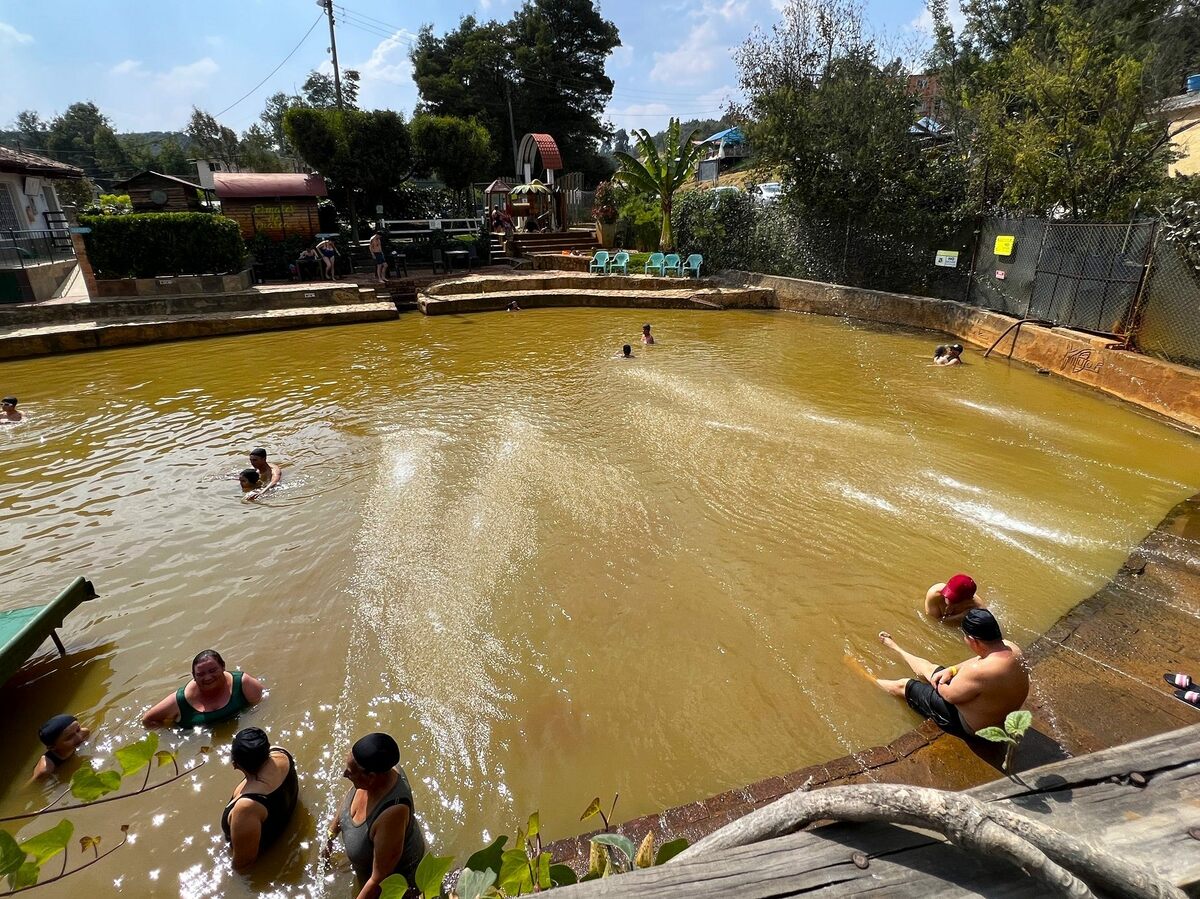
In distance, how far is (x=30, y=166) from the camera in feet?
71.3

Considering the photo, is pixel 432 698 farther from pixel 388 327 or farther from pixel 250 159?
pixel 250 159

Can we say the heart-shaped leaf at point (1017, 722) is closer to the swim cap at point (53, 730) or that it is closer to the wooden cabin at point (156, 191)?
the swim cap at point (53, 730)

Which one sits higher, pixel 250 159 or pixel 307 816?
pixel 250 159

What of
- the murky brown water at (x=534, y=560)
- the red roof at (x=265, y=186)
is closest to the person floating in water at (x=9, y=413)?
the murky brown water at (x=534, y=560)

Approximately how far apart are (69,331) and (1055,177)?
73.2ft

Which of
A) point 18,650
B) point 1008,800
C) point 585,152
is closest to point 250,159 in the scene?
point 585,152

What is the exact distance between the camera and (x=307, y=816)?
3.63 meters

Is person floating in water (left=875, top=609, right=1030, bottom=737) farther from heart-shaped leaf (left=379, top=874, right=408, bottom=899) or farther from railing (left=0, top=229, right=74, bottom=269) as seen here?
railing (left=0, top=229, right=74, bottom=269)

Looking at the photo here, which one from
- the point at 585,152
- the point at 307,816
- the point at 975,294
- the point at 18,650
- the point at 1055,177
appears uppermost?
the point at 585,152

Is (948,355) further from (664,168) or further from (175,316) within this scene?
(175,316)

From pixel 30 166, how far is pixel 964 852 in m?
31.5

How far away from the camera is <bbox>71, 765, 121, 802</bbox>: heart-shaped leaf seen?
1423mm

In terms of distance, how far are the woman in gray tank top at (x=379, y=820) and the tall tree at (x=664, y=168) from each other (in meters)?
20.6

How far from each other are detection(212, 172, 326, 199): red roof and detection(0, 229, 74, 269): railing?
18.0 ft
